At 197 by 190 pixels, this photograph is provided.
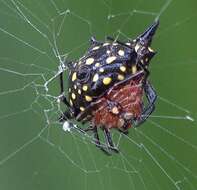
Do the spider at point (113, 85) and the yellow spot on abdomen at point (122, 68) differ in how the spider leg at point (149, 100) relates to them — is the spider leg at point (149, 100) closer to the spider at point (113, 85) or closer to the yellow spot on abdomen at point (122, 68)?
the spider at point (113, 85)

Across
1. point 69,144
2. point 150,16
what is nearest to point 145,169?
point 69,144

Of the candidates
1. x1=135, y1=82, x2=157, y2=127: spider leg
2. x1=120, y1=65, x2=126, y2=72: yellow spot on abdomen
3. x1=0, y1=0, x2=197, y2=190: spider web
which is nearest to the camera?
x1=120, y1=65, x2=126, y2=72: yellow spot on abdomen

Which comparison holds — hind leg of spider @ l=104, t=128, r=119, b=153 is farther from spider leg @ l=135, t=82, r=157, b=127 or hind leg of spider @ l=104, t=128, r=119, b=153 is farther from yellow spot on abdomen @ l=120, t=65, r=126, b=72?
yellow spot on abdomen @ l=120, t=65, r=126, b=72

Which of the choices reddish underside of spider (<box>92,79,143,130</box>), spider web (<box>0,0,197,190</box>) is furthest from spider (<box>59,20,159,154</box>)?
spider web (<box>0,0,197,190</box>)

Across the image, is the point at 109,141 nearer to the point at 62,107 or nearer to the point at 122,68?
the point at 62,107

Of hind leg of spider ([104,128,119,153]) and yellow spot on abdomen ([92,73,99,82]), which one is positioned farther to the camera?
hind leg of spider ([104,128,119,153])

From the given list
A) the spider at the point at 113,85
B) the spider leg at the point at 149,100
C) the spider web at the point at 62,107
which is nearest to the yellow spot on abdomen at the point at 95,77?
the spider at the point at 113,85

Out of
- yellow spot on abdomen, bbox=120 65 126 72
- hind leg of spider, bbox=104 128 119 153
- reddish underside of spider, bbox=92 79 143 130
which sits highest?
yellow spot on abdomen, bbox=120 65 126 72
